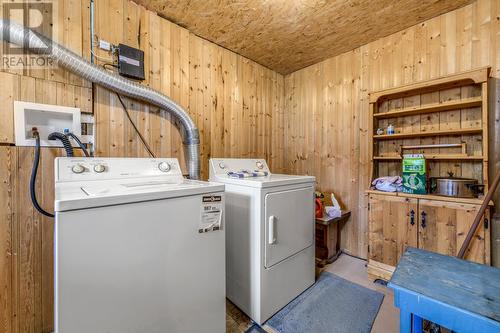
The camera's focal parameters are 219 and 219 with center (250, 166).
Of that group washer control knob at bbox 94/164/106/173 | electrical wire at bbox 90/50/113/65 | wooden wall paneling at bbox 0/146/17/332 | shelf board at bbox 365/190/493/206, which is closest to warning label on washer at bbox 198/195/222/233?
washer control knob at bbox 94/164/106/173

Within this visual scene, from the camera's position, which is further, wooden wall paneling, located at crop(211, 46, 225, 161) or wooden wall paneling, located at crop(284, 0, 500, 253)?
wooden wall paneling, located at crop(211, 46, 225, 161)

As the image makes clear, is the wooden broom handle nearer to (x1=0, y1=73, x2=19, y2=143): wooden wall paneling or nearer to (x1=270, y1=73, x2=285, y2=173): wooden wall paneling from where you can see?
(x1=270, y1=73, x2=285, y2=173): wooden wall paneling

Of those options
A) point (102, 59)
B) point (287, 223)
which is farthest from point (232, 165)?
point (102, 59)

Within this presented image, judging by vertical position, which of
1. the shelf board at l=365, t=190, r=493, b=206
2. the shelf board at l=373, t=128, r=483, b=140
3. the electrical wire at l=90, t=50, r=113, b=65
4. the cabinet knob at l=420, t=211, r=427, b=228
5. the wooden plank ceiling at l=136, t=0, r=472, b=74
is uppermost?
the wooden plank ceiling at l=136, t=0, r=472, b=74

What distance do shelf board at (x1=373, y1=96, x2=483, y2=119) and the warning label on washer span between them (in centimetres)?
207

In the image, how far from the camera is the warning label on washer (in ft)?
4.14

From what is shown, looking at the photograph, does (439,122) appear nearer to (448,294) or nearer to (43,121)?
(448,294)

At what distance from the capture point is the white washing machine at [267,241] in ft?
5.37

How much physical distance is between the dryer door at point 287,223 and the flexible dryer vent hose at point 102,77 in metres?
0.83

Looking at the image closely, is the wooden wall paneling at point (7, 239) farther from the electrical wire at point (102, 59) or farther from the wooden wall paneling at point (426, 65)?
the wooden wall paneling at point (426, 65)

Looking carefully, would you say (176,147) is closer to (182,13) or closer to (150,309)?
(182,13)

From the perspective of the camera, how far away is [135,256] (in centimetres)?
103

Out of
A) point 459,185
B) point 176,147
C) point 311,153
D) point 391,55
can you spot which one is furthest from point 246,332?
point 391,55

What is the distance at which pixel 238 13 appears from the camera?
2.03 meters
